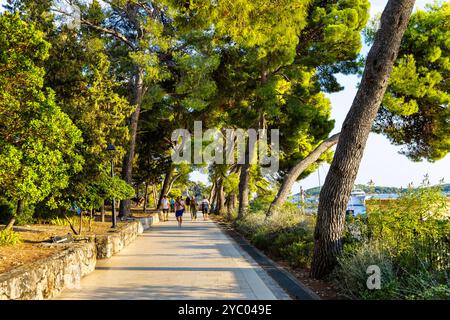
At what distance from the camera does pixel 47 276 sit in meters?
6.59

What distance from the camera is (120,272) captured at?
9148 mm

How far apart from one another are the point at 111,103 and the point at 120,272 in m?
9.47

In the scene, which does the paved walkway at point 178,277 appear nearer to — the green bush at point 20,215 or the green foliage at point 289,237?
the green foliage at point 289,237

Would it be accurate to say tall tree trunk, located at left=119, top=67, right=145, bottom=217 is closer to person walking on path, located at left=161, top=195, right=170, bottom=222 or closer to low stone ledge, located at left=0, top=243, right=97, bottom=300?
person walking on path, located at left=161, top=195, right=170, bottom=222

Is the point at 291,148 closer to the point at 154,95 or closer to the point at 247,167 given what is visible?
the point at 247,167

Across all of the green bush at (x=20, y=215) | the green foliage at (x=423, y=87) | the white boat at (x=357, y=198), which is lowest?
the green bush at (x=20, y=215)

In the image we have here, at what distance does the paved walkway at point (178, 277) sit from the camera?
700 cm

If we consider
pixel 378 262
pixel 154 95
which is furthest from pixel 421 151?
pixel 378 262

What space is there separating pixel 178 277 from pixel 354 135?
4154 mm

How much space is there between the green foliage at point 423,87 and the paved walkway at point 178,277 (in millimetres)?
9075

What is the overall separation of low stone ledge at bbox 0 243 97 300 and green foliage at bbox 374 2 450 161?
13.1m

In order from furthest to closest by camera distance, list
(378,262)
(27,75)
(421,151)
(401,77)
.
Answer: (421,151), (401,77), (27,75), (378,262)

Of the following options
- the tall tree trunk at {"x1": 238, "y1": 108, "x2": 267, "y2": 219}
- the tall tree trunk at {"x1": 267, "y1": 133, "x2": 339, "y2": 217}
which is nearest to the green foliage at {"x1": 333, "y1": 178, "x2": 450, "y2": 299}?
the tall tree trunk at {"x1": 267, "y1": 133, "x2": 339, "y2": 217}

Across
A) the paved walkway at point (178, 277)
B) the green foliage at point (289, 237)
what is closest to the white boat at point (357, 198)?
the green foliage at point (289, 237)
